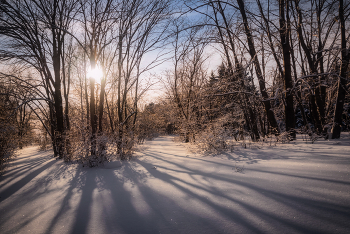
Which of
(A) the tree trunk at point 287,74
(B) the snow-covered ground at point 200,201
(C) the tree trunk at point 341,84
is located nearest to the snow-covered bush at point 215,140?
(B) the snow-covered ground at point 200,201

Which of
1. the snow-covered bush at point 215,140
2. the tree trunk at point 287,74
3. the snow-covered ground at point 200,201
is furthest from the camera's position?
the tree trunk at point 287,74

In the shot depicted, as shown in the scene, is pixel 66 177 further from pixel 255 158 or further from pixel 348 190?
pixel 348 190

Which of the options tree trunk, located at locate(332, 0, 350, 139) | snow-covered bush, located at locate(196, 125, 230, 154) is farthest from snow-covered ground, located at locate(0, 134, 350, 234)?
tree trunk, located at locate(332, 0, 350, 139)

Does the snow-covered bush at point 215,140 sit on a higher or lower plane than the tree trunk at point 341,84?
lower

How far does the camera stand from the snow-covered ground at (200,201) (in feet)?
5.43

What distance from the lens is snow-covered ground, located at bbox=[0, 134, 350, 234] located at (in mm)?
1656

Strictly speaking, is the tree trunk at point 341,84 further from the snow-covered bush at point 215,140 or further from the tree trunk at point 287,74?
the snow-covered bush at point 215,140

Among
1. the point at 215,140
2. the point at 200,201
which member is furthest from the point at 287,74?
the point at 200,201

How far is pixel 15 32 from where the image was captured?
21.8ft

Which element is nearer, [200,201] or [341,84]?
[200,201]

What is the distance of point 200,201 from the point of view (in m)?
2.20

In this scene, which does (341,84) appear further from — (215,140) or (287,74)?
(215,140)

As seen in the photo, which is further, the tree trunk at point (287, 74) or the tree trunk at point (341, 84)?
the tree trunk at point (287, 74)

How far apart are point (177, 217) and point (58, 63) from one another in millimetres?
8968
